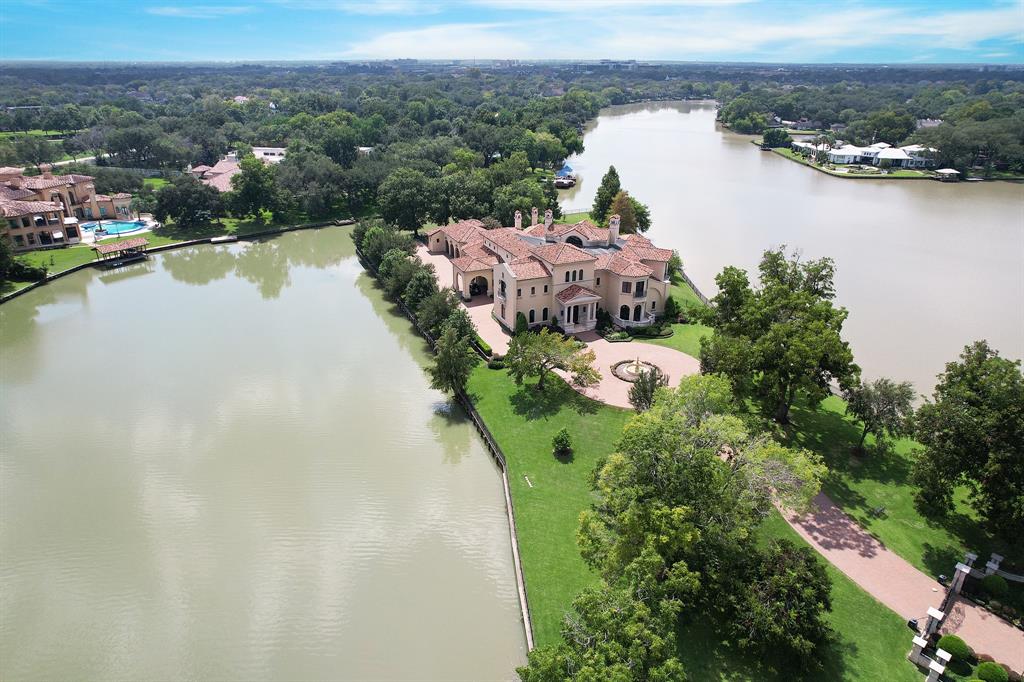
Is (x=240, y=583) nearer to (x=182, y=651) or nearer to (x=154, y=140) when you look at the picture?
(x=182, y=651)

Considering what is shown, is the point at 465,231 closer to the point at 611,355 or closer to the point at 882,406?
the point at 611,355

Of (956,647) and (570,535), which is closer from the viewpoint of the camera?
(956,647)

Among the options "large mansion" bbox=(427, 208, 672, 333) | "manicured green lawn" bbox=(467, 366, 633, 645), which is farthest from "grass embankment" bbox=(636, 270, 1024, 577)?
"large mansion" bbox=(427, 208, 672, 333)

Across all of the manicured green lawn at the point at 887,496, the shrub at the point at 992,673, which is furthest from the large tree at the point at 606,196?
the shrub at the point at 992,673

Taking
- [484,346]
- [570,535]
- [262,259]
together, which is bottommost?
[570,535]

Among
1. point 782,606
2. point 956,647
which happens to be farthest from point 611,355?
point 956,647

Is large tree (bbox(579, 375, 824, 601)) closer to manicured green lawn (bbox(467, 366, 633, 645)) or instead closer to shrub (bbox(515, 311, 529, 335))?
manicured green lawn (bbox(467, 366, 633, 645))

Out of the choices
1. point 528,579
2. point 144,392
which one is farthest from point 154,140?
point 528,579
